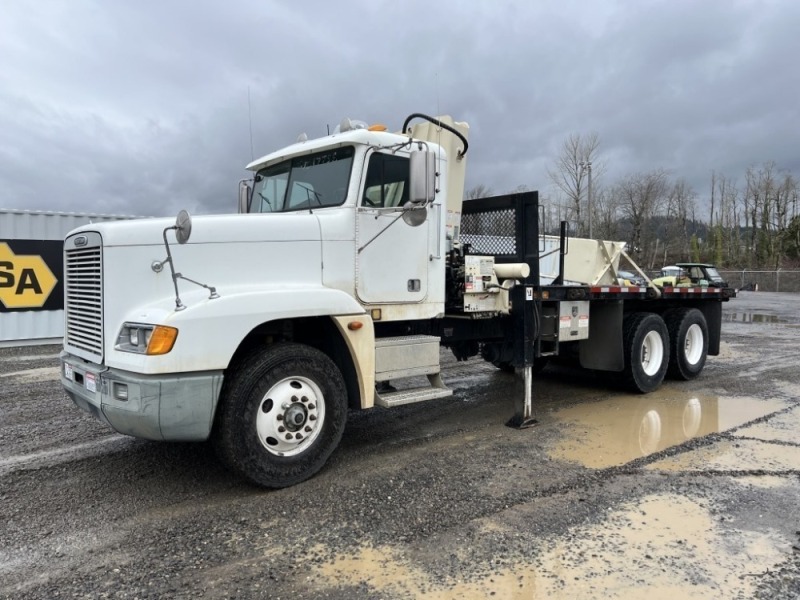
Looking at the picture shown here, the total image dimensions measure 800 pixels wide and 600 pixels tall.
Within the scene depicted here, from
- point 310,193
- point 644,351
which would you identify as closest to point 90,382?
point 310,193

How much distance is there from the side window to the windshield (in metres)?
0.19

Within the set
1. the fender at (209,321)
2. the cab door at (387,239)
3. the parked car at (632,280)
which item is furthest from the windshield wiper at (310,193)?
the parked car at (632,280)

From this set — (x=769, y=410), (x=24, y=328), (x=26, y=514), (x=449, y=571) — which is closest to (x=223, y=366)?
(x=26, y=514)

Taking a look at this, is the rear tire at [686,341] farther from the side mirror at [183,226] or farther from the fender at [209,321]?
the side mirror at [183,226]

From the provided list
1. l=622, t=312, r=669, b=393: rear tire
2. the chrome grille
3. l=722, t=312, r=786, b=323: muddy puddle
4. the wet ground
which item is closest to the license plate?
the chrome grille

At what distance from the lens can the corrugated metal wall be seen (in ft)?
41.2

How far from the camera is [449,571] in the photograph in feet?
10.4

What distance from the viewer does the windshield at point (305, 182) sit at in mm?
4984

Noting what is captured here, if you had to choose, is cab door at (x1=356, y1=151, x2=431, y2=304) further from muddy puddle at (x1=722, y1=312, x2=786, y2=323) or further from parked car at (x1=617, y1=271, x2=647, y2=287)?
muddy puddle at (x1=722, y1=312, x2=786, y2=323)

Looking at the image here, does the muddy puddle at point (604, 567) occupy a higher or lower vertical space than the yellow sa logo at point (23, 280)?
lower

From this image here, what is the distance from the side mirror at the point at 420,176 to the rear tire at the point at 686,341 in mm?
5504

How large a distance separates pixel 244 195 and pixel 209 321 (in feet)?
8.00

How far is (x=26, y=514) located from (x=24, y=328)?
1056 centimetres

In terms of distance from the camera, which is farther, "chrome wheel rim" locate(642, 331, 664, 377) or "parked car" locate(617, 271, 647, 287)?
"parked car" locate(617, 271, 647, 287)
